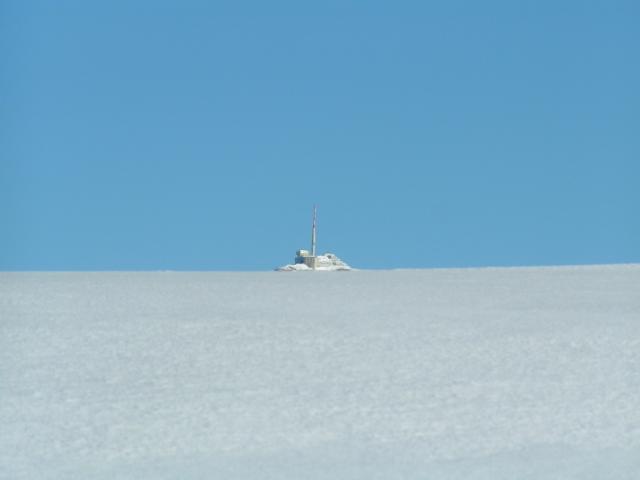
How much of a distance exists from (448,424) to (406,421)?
13 centimetres

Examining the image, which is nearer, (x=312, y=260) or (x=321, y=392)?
(x=321, y=392)

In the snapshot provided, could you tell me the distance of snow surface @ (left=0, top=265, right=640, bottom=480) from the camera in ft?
7.55

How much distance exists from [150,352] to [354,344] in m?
0.98

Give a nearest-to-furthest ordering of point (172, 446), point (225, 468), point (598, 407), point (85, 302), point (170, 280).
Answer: point (225, 468), point (172, 446), point (598, 407), point (85, 302), point (170, 280)

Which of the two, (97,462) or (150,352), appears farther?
(150,352)

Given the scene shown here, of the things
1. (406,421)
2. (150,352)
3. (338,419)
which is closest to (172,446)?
(338,419)

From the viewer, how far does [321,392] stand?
3082 millimetres

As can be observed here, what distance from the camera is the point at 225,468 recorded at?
2.23 meters

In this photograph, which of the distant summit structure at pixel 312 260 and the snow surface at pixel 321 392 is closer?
the snow surface at pixel 321 392

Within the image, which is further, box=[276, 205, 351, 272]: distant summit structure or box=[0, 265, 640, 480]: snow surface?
box=[276, 205, 351, 272]: distant summit structure

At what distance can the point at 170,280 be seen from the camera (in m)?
9.41

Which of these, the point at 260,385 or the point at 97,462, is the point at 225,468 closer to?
the point at 97,462

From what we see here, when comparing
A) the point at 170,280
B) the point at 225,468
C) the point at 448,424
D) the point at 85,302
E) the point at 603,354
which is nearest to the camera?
the point at 225,468

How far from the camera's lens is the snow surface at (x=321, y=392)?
2303 millimetres
